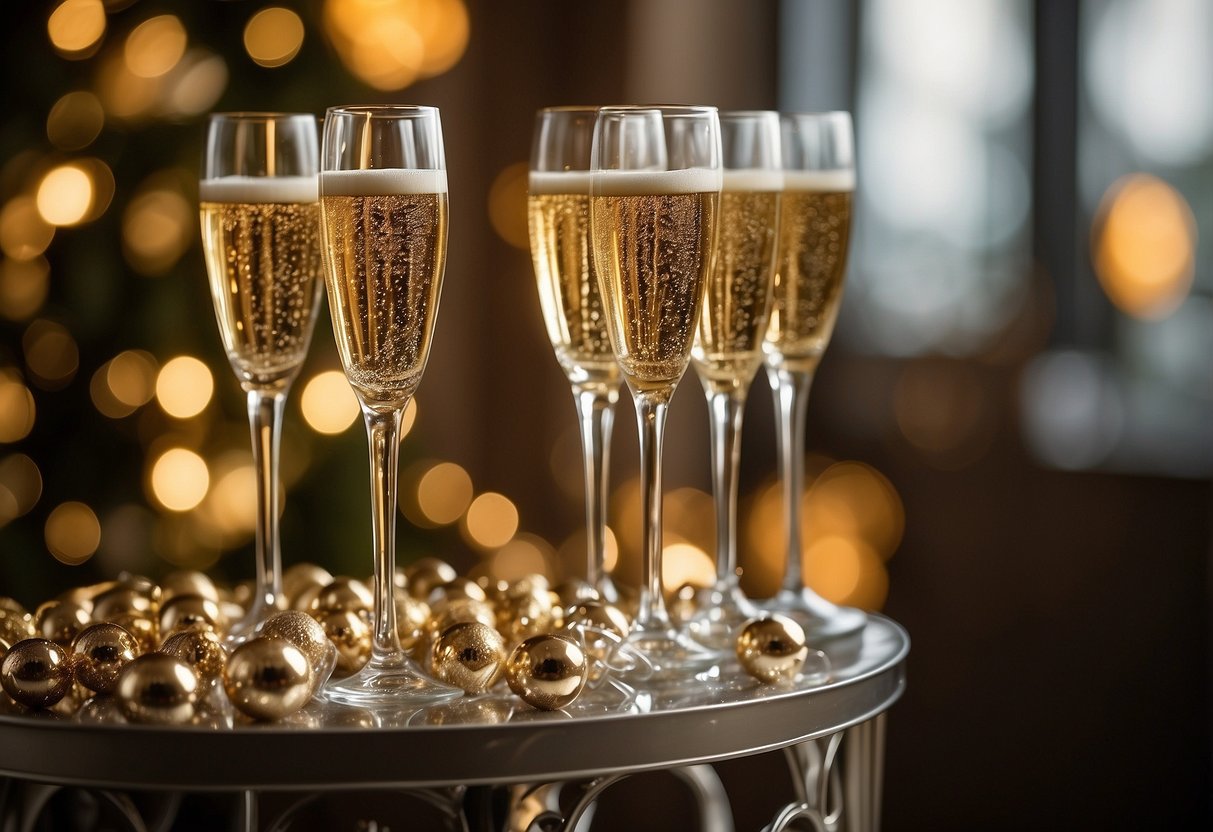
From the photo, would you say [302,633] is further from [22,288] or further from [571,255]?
[22,288]

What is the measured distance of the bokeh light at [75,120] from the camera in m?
1.96

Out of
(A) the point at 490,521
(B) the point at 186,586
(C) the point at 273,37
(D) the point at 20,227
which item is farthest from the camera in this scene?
(A) the point at 490,521

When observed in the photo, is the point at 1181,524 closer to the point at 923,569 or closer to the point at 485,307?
the point at 923,569

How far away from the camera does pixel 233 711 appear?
2.83 feet

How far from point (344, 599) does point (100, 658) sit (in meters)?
0.19

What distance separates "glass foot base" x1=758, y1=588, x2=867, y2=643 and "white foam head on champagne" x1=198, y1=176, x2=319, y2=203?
0.50 meters

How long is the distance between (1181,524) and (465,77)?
1.63 m

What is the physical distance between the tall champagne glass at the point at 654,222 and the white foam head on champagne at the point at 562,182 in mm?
68

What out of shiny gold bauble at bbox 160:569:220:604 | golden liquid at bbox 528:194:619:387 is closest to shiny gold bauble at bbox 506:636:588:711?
golden liquid at bbox 528:194:619:387

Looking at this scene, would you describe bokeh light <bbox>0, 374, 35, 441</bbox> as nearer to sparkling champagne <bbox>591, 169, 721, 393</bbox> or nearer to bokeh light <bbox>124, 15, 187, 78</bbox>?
bokeh light <bbox>124, 15, 187, 78</bbox>

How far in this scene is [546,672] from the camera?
87cm

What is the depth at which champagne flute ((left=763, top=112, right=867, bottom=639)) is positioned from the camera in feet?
3.76

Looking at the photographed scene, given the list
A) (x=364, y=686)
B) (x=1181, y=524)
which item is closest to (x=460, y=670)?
(x=364, y=686)

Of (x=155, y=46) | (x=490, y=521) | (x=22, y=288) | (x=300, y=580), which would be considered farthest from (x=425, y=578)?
(x=490, y=521)
